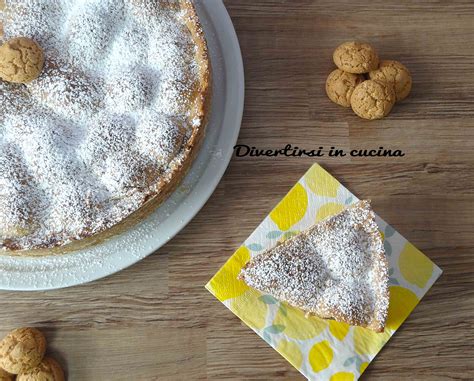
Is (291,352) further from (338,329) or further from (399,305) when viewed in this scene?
(399,305)

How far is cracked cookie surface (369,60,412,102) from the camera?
5.03ft

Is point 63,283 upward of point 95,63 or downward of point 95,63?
downward

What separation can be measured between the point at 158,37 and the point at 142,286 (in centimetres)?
61

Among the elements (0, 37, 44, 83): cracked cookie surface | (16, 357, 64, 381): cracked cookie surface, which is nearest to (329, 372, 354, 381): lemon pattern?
(16, 357, 64, 381): cracked cookie surface

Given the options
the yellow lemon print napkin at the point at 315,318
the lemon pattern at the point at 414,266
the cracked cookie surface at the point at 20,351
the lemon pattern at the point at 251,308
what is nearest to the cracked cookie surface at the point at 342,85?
the yellow lemon print napkin at the point at 315,318

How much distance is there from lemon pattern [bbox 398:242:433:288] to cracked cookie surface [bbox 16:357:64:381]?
89 centimetres

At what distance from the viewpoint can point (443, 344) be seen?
1.51 meters

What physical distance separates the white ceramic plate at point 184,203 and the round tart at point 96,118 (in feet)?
0.29

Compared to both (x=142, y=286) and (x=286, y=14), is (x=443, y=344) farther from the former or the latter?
(x=286, y=14)

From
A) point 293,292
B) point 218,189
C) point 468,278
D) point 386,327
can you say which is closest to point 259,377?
point 293,292

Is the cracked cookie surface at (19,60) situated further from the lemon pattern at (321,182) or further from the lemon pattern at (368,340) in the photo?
the lemon pattern at (368,340)

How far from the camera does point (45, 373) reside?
4.38 ft

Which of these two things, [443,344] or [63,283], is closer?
[63,283]

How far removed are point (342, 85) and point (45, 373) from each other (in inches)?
40.5
